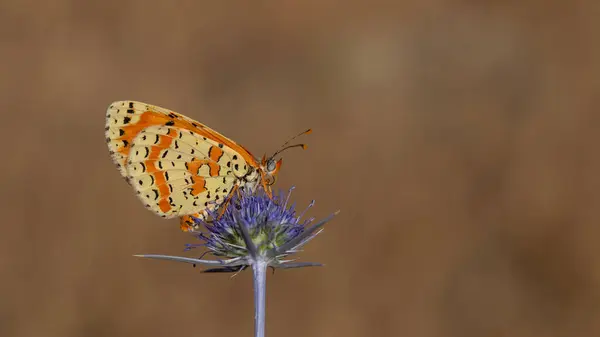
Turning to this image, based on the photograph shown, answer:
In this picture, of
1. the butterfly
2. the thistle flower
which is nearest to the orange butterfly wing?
the butterfly

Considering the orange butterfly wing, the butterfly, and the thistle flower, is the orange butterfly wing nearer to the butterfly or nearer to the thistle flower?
the butterfly

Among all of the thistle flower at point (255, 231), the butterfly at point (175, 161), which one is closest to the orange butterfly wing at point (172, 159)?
the butterfly at point (175, 161)

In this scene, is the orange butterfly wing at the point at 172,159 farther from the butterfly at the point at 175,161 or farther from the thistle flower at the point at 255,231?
the thistle flower at the point at 255,231

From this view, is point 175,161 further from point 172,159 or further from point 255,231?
point 255,231

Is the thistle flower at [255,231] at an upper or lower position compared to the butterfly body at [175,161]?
lower

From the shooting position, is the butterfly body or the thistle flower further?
the butterfly body

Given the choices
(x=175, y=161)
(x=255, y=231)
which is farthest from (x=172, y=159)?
(x=255, y=231)

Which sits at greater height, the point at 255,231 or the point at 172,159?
the point at 172,159

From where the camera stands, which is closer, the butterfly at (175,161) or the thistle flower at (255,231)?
the thistle flower at (255,231)

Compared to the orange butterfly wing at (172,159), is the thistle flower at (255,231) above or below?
below
